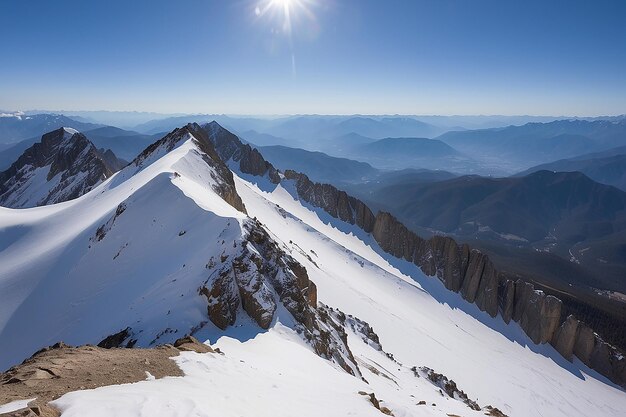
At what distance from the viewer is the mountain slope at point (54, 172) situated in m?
117

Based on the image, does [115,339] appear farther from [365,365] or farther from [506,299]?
[506,299]

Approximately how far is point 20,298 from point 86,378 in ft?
109

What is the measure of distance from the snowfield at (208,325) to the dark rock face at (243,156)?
55936mm

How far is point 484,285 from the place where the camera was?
109 m

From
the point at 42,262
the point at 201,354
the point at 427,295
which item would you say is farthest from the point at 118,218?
the point at 427,295

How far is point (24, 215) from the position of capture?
207 feet

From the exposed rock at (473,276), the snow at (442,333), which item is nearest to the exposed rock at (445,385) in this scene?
the snow at (442,333)

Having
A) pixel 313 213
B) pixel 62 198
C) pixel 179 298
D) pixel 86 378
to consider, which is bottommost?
pixel 313 213

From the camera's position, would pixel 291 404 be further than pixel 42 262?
No

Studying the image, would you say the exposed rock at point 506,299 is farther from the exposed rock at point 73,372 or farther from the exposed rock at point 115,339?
the exposed rock at point 73,372

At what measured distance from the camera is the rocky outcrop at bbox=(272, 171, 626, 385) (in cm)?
9525

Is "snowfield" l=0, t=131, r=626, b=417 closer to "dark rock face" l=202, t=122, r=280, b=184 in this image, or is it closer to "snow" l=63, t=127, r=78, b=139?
"dark rock face" l=202, t=122, r=280, b=184

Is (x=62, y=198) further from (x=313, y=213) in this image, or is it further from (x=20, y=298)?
(x=20, y=298)

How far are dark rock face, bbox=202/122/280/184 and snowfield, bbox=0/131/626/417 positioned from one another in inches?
2202
